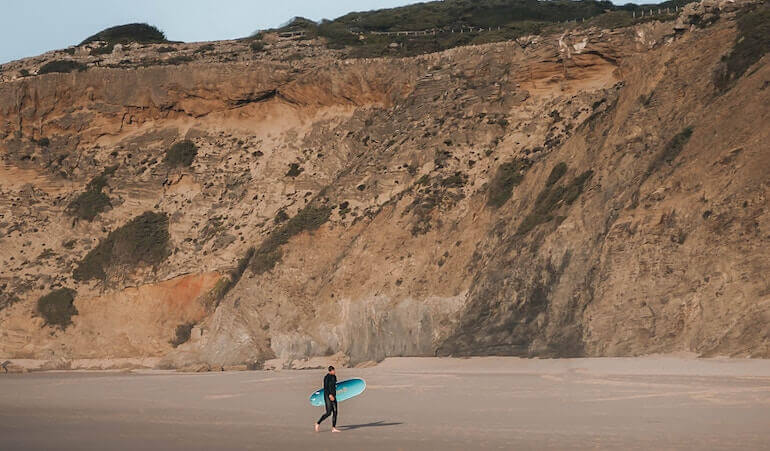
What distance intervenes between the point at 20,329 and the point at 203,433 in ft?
88.9

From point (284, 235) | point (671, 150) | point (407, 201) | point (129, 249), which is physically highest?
point (671, 150)

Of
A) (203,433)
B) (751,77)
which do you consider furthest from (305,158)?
(203,433)

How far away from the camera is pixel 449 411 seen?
56.5ft

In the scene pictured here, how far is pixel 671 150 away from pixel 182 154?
25.2 m

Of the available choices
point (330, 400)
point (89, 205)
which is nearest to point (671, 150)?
point (330, 400)

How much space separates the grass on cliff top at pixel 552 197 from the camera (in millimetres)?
28594

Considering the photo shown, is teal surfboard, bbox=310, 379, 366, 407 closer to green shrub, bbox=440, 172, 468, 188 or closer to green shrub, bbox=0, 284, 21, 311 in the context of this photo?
green shrub, bbox=440, 172, 468, 188

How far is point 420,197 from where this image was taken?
34.0 metres

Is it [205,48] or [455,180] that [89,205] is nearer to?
[205,48]

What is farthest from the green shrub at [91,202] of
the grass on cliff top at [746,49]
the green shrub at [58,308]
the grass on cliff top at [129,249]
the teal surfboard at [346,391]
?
the teal surfboard at [346,391]

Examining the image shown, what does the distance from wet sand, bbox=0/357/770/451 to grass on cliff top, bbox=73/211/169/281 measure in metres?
14.2

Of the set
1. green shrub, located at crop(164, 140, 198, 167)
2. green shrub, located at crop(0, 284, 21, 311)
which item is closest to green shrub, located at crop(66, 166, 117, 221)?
green shrub, located at crop(164, 140, 198, 167)

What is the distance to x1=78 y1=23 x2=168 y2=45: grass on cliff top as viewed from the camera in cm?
6954

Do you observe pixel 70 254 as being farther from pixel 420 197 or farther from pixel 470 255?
pixel 470 255
